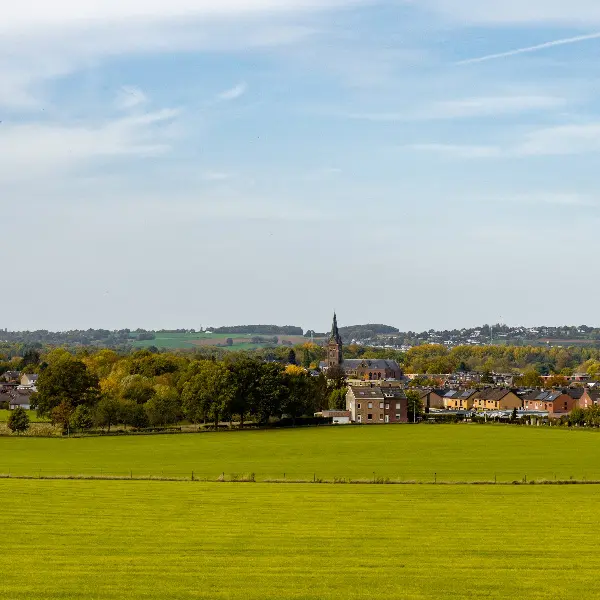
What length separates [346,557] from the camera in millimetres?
30188

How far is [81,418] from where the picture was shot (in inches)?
4053

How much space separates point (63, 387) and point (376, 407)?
39.0 meters

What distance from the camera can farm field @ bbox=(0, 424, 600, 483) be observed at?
64125 millimetres

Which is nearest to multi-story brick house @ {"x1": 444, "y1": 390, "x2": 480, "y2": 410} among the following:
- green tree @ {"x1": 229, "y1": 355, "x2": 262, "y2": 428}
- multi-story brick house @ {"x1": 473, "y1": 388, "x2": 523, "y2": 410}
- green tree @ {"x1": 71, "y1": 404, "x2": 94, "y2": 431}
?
multi-story brick house @ {"x1": 473, "y1": 388, "x2": 523, "y2": 410}

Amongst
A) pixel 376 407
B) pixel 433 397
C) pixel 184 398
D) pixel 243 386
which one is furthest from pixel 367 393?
pixel 433 397

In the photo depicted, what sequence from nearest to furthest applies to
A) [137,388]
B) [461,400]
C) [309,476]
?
[309,476] → [137,388] → [461,400]

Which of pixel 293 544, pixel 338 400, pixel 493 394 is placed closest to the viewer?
pixel 293 544

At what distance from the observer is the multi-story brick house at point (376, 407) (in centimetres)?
12781

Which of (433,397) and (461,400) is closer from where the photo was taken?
(461,400)

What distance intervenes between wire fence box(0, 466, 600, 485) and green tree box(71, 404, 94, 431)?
3686 centimetres

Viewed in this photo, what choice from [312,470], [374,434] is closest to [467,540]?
[312,470]

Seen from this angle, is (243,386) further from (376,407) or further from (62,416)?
(376,407)

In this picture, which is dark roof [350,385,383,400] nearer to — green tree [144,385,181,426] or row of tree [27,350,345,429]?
row of tree [27,350,345,429]

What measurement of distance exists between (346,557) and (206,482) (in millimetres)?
23852
